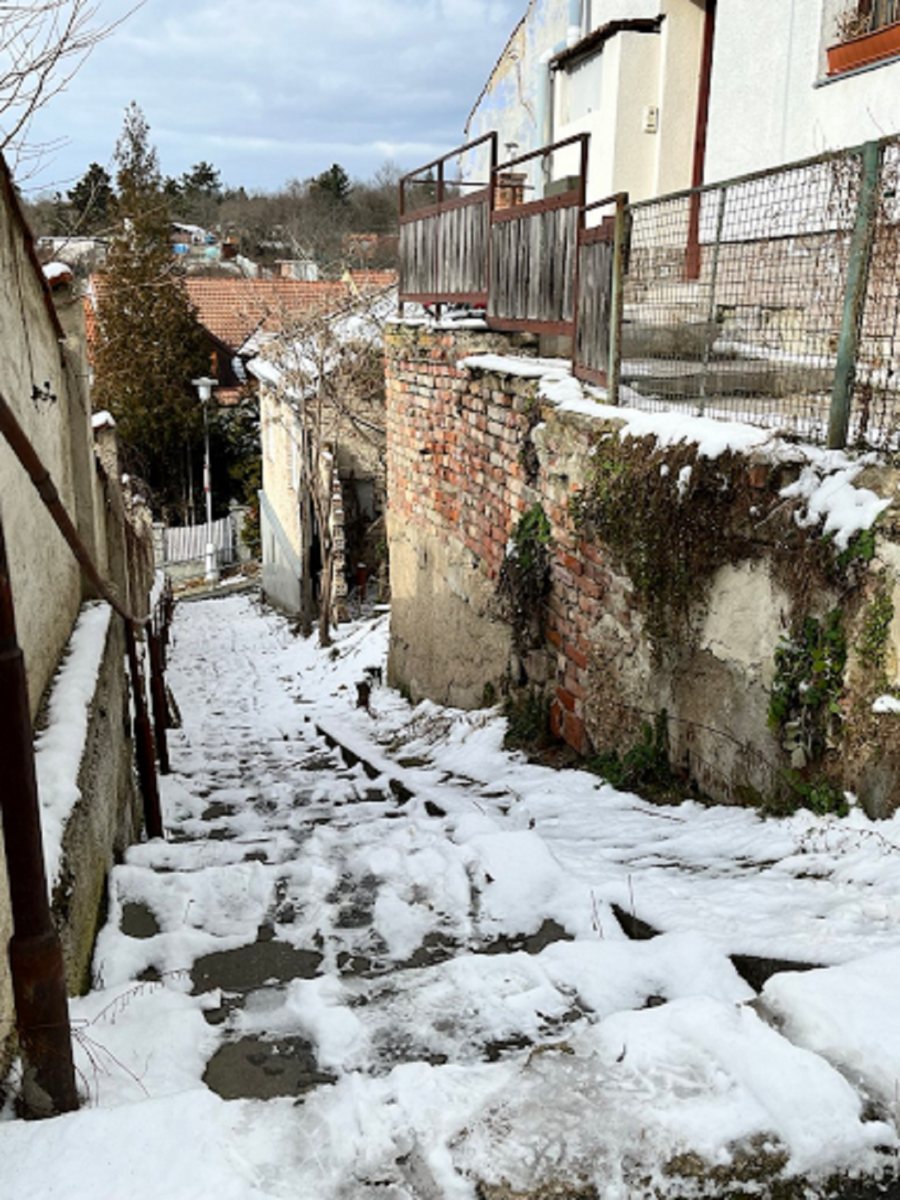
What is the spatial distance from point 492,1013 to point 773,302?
316 centimetres

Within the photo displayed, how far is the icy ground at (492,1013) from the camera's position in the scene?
1.67 meters

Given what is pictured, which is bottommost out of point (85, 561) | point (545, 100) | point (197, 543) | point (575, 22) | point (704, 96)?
point (197, 543)

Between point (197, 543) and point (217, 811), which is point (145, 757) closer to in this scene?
point (217, 811)

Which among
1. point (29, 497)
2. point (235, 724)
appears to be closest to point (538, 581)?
point (29, 497)

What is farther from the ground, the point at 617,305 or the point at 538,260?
the point at 538,260

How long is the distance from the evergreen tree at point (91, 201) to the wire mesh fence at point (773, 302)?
3.25m

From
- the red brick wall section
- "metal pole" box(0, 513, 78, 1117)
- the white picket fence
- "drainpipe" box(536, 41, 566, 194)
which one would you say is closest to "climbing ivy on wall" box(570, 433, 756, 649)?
the red brick wall section

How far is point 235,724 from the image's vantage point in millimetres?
9469

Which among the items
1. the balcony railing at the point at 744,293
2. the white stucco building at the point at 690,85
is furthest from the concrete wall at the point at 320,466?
the balcony railing at the point at 744,293

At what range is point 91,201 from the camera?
5.45m

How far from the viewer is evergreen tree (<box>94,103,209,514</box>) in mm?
25453

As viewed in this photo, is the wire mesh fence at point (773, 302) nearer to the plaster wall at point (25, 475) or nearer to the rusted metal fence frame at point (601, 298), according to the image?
the rusted metal fence frame at point (601, 298)

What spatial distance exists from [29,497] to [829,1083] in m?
3.83

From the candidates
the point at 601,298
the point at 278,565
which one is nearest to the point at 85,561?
the point at 601,298
